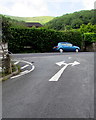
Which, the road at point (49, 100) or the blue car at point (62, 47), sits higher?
the blue car at point (62, 47)

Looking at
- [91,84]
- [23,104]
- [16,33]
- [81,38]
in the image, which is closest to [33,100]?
[23,104]

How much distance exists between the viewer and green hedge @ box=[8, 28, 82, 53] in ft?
67.6

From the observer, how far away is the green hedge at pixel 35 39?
67.6ft

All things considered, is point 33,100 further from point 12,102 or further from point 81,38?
point 81,38

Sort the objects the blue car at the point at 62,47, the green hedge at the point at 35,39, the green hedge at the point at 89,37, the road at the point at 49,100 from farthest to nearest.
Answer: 1. the green hedge at the point at 89,37
2. the blue car at the point at 62,47
3. the green hedge at the point at 35,39
4. the road at the point at 49,100

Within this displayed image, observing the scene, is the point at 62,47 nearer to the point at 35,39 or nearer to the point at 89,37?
the point at 35,39

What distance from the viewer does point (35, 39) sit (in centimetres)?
2197

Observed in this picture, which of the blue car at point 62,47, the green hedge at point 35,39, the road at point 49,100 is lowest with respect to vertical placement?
the road at point 49,100

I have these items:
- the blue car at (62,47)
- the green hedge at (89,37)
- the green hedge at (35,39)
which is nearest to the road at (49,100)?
the green hedge at (35,39)

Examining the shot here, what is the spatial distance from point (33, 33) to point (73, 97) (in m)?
18.1

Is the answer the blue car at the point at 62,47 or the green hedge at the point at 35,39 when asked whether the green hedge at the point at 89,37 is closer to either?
the green hedge at the point at 35,39

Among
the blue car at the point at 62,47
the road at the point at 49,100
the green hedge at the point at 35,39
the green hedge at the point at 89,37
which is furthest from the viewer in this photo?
the green hedge at the point at 89,37

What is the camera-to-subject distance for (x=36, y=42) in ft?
72.3

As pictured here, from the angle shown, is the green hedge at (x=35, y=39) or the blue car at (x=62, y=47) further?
the blue car at (x=62, y=47)
